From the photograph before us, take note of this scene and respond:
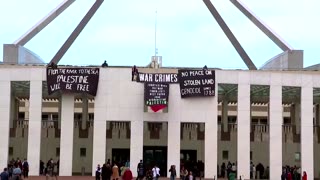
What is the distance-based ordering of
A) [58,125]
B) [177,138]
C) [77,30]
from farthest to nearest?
1. [77,30]
2. [58,125]
3. [177,138]

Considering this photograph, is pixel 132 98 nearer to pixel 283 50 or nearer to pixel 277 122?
pixel 277 122

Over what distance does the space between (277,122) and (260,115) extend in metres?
32.6

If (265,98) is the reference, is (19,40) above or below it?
above

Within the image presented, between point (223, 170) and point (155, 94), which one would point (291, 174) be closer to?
point (223, 170)

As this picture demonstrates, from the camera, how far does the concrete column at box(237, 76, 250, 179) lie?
46031mm

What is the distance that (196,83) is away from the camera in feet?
153

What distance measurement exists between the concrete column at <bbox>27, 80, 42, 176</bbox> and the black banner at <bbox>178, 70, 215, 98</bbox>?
10178 millimetres

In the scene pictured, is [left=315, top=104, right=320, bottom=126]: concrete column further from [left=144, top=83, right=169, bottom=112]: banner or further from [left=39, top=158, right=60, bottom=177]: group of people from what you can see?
[left=39, top=158, right=60, bottom=177]: group of people

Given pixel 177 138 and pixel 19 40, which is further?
pixel 19 40

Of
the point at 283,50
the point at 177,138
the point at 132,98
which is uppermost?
the point at 283,50

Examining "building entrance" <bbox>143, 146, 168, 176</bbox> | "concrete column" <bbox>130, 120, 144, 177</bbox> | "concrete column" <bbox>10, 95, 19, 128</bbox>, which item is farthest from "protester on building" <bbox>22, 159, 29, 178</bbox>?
"building entrance" <bbox>143, 146, 168, 176</bbox>

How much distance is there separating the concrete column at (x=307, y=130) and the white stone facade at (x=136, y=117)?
0.07m

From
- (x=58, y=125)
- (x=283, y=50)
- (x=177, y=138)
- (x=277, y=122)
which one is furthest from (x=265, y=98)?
Result: (x=58, y=125)

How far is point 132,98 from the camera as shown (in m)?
46.1
